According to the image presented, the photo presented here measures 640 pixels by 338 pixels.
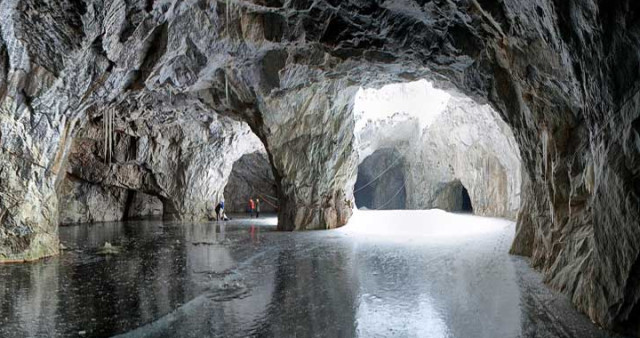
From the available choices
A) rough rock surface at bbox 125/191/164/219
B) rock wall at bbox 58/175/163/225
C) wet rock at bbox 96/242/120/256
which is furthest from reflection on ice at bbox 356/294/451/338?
rough rock surface at bbox 125/191/164/219

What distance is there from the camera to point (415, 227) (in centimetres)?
1656

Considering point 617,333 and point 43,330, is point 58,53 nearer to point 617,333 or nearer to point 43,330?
point 43,330

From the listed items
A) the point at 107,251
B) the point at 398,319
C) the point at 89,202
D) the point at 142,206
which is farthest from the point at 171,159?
the point at 398,319

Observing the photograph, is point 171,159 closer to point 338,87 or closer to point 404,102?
point 338,87

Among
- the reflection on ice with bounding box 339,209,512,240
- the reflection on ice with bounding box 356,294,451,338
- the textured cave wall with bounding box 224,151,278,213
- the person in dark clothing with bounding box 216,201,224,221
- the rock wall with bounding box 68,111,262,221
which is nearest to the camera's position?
the reflection on ice with bounding box 356,294,451,338

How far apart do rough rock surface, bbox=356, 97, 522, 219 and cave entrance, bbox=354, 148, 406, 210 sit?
9.23ft

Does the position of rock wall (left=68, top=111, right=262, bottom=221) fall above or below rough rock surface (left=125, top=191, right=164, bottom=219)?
above

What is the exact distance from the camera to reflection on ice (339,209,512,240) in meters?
14.1

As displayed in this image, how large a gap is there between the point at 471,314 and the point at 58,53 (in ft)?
27.9

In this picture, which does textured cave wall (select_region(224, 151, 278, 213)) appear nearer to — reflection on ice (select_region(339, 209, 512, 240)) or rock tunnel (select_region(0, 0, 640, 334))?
reflection on ice (select_region(339, 209, 512, 240))

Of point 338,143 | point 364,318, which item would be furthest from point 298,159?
point 364,318

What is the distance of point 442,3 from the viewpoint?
24.8ft

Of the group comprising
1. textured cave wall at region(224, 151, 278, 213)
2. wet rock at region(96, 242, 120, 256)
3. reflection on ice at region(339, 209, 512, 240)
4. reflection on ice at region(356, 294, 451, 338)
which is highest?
textured cave wall at region(224, 151, 278, 213)

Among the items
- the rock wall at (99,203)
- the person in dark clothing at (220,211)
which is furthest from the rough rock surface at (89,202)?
the person in dark clothing at (220,211)
